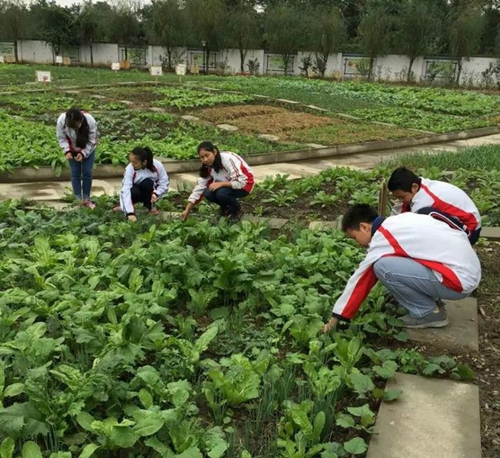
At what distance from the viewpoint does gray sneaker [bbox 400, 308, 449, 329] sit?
370 centimetres

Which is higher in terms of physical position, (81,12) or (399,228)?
(81,12)

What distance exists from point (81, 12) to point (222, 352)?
41984 mm

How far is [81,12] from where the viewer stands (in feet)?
133

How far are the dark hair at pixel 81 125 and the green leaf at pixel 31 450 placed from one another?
204 inches

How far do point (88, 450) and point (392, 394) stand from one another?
148 cm

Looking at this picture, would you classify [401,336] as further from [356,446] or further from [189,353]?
[189,353]

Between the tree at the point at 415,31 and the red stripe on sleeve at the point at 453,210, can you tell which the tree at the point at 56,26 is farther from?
the red stripe on sleeve at the point at 453,210

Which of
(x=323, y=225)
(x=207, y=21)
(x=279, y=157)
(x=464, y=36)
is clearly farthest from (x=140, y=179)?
(x=207, y=21)

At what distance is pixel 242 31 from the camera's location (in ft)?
124

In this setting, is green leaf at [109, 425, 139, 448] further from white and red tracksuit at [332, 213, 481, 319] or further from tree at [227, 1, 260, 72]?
tree at [227, 1, 260, 72]

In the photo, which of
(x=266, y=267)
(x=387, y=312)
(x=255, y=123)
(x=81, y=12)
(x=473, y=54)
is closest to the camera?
(x=387, y=312)

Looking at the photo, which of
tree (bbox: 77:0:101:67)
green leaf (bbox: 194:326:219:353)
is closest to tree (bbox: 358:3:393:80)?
tree (bbox: 77:0:101:67)

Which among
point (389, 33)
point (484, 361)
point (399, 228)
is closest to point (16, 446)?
point (399, 228)

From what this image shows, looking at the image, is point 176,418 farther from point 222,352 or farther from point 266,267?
point 266,267
